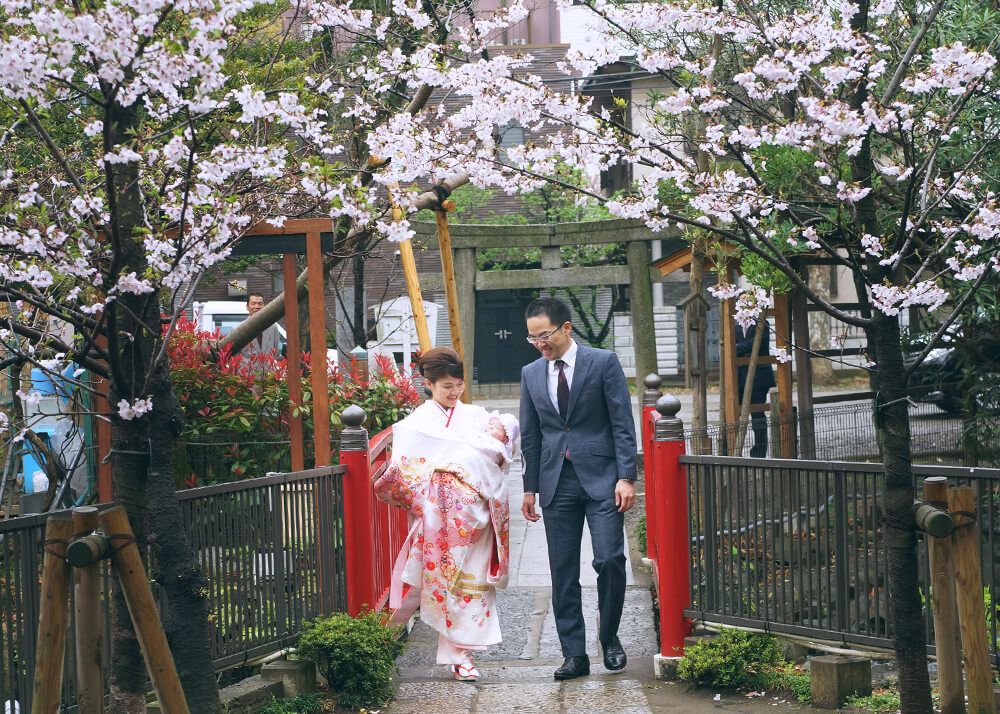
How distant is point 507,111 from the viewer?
544 centimetres

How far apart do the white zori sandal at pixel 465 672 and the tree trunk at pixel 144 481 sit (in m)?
2.02

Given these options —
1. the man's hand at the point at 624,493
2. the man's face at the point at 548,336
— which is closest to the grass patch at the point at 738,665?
the man's hand at the point at 624,493

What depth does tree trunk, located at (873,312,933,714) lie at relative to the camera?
3.84 metres

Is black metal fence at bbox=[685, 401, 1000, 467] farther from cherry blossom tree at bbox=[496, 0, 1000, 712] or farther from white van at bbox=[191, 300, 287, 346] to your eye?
white van at bbox=[191, 300, 287, 346]

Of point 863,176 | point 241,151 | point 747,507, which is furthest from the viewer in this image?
point 747,507

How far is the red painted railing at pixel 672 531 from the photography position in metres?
5.57

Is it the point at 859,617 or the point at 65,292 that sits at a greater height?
the point at 65,292

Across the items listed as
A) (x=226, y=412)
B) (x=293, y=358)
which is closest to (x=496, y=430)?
(x=293, y=358)

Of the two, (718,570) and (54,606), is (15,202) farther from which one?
(718,570)

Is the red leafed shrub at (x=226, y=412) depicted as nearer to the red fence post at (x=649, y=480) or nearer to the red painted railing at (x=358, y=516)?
the red fence post at (x=649, y=480)

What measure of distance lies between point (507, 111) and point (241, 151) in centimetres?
192

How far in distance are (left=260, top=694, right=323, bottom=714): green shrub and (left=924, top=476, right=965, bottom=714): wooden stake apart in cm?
284

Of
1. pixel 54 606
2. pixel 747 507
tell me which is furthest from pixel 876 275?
pixel 54 606

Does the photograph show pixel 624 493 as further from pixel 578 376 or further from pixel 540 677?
pixel 540 677
